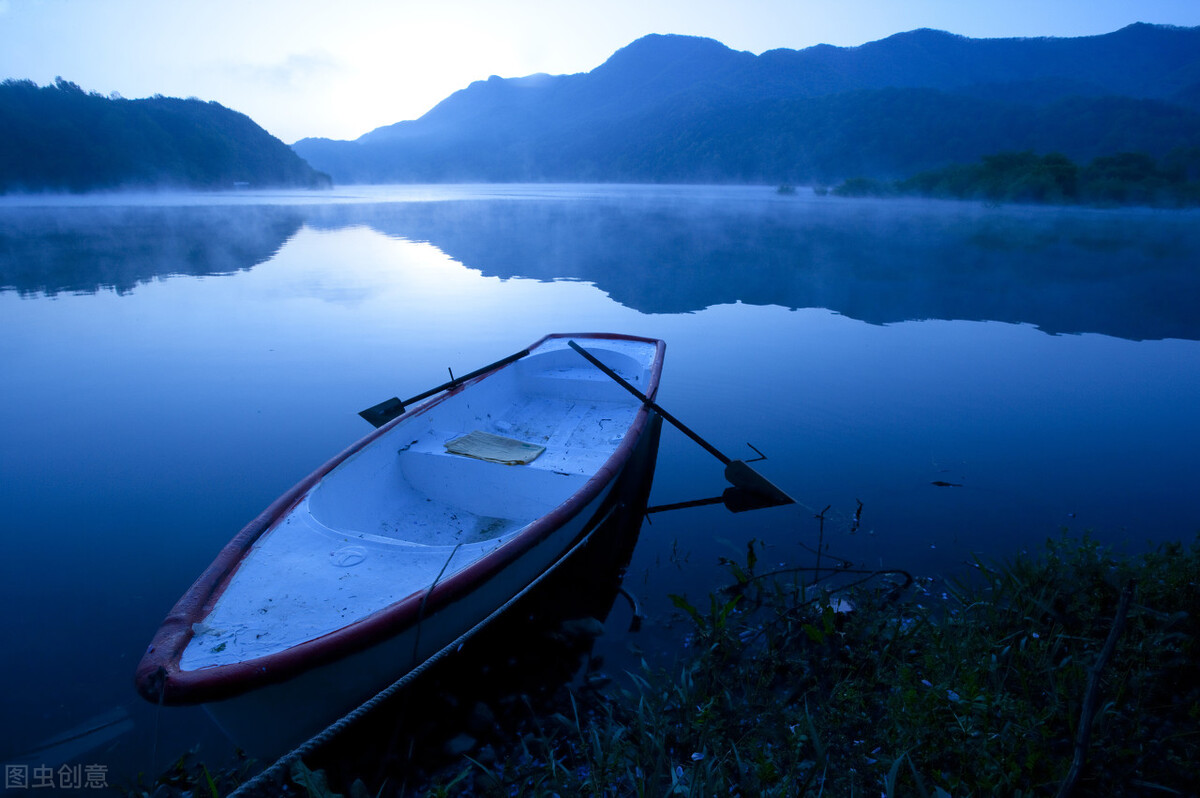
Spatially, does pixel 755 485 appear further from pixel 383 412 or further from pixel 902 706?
pixel 383 412

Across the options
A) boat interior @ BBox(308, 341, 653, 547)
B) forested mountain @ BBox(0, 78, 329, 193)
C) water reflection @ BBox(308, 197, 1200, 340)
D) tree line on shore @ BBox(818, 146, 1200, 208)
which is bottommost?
boat interior @ BBox(308, 341, 653, 547)

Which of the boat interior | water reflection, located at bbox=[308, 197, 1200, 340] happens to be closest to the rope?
the boat interior

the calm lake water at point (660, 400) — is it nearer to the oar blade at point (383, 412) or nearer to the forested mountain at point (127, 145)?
the oar blade at point (383, 412)

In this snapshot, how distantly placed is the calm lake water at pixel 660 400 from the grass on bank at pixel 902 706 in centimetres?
91

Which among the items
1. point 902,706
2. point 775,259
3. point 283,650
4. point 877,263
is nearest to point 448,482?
point 283,650

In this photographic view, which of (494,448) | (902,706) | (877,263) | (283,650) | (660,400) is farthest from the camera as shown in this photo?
(877,263)

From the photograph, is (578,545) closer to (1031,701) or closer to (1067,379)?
(1031,701)

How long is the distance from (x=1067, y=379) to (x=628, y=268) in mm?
16091

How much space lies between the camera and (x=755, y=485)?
6387 millimetres

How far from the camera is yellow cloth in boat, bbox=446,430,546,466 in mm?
5949

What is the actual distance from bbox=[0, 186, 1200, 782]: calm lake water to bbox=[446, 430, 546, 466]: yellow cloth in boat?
160cm

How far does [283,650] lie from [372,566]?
0.95 m

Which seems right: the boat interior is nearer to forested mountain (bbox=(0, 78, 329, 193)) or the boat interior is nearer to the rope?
the rope

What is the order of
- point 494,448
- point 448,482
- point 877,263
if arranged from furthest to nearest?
point 877,263 → point 494,448 → point 448,482
